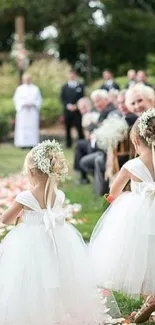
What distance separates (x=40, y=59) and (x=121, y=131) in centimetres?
1720

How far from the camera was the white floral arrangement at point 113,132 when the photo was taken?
9.03m

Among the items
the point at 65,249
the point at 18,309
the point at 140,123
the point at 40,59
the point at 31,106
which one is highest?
the point at 40,59

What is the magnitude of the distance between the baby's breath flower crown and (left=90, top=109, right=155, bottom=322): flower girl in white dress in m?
0.51

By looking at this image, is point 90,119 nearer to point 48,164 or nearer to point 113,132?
point 113,132

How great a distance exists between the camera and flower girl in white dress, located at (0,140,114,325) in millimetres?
4707

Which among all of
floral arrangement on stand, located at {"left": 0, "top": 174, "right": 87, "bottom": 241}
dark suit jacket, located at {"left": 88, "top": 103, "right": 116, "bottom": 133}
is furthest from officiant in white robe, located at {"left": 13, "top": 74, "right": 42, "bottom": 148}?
dark suit jacket, located at {"left": 88, "top": 103, "right": 116, "bottom": 133}

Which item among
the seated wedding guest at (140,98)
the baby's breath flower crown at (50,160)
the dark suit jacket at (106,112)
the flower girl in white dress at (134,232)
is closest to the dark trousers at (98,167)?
the dark suit jacket at (106,112)

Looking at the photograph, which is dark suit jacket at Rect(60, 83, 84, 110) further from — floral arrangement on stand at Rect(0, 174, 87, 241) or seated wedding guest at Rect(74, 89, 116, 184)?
seated wedding guest at Rect(74, 89, 116, 184)

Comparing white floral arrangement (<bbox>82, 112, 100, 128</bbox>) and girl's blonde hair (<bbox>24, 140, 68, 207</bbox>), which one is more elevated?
white floral arrangement (<bbox>82, 112, 100, 128</bbox>)

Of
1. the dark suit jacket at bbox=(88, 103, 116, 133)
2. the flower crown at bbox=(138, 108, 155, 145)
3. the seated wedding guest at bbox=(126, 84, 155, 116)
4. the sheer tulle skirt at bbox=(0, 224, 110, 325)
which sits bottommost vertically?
the sheer tulle skirt at bbox=(0, 224, 110, 325)

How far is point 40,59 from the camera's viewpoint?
25828 millimetres

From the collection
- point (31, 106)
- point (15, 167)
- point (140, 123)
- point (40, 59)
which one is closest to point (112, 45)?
point (40, 59)

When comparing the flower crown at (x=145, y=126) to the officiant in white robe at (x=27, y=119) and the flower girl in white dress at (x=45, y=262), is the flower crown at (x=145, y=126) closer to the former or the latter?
the flower girl in white dress at (x=45, y=262)

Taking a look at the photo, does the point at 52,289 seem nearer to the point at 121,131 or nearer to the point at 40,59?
the point at 121,131
